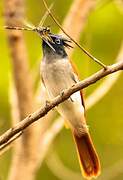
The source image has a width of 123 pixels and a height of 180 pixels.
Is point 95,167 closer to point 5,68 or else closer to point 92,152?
point 92,152

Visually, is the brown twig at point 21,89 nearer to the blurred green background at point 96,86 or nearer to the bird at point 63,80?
the bird at point 63,80

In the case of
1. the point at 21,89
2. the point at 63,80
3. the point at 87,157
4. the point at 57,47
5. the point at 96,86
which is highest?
the point at 96,86

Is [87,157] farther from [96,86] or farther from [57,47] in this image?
[96,86]

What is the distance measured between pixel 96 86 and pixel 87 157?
2414 millimetres

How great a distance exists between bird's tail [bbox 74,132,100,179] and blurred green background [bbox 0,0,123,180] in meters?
1.76

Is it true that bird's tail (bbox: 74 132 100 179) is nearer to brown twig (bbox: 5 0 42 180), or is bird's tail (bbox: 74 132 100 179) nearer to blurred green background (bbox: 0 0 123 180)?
brown twig (bbox: 5 0 42 180)

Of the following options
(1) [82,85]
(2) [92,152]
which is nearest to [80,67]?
(2) [92,152]

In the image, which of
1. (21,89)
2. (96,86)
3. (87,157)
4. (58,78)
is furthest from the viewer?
(96,86)

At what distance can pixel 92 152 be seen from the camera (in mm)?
3088

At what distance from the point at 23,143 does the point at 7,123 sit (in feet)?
6.60

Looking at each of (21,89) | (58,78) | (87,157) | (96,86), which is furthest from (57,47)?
(96,86)

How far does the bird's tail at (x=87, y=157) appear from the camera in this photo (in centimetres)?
294

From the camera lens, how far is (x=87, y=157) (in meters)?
3.07

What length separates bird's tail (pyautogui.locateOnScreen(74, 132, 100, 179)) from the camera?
2.94 metres
